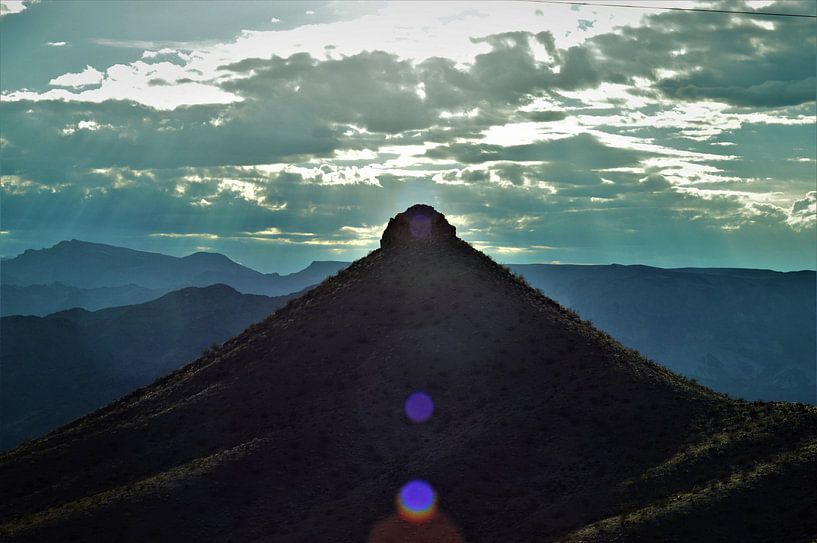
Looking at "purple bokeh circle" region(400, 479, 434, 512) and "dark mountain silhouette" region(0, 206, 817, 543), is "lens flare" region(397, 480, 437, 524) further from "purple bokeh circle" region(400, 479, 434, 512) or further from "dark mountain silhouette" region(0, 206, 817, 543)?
"dark mountain silhouette" region(0, 206, 817, 543)

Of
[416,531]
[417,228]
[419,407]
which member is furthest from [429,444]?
[417,228]

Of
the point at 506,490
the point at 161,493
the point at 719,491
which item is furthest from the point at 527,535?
the point at 161,493

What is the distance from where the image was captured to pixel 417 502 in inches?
1399

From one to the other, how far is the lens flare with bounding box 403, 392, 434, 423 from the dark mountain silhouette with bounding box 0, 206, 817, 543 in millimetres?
450

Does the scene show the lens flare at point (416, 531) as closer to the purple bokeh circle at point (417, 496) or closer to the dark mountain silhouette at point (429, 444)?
the dark mountain silhouette at point (429, 444)

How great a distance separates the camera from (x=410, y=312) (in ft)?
171

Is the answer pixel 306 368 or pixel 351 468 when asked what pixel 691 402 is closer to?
pixel 351 468

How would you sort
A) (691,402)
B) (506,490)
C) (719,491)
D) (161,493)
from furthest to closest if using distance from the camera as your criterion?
(691,402), (161,493), (506,490), (719,491)

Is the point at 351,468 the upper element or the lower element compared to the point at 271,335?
lower

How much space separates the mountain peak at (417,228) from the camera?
61425mm

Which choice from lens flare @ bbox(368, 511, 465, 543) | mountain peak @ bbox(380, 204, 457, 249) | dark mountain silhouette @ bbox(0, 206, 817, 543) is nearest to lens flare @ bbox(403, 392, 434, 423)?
dark mountain silhouette @ bbox(0, 206, 817, 543)

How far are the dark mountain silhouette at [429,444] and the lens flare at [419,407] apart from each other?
450 mm

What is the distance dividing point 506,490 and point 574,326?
17371 millimetres

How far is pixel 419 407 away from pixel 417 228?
21.6 metres
